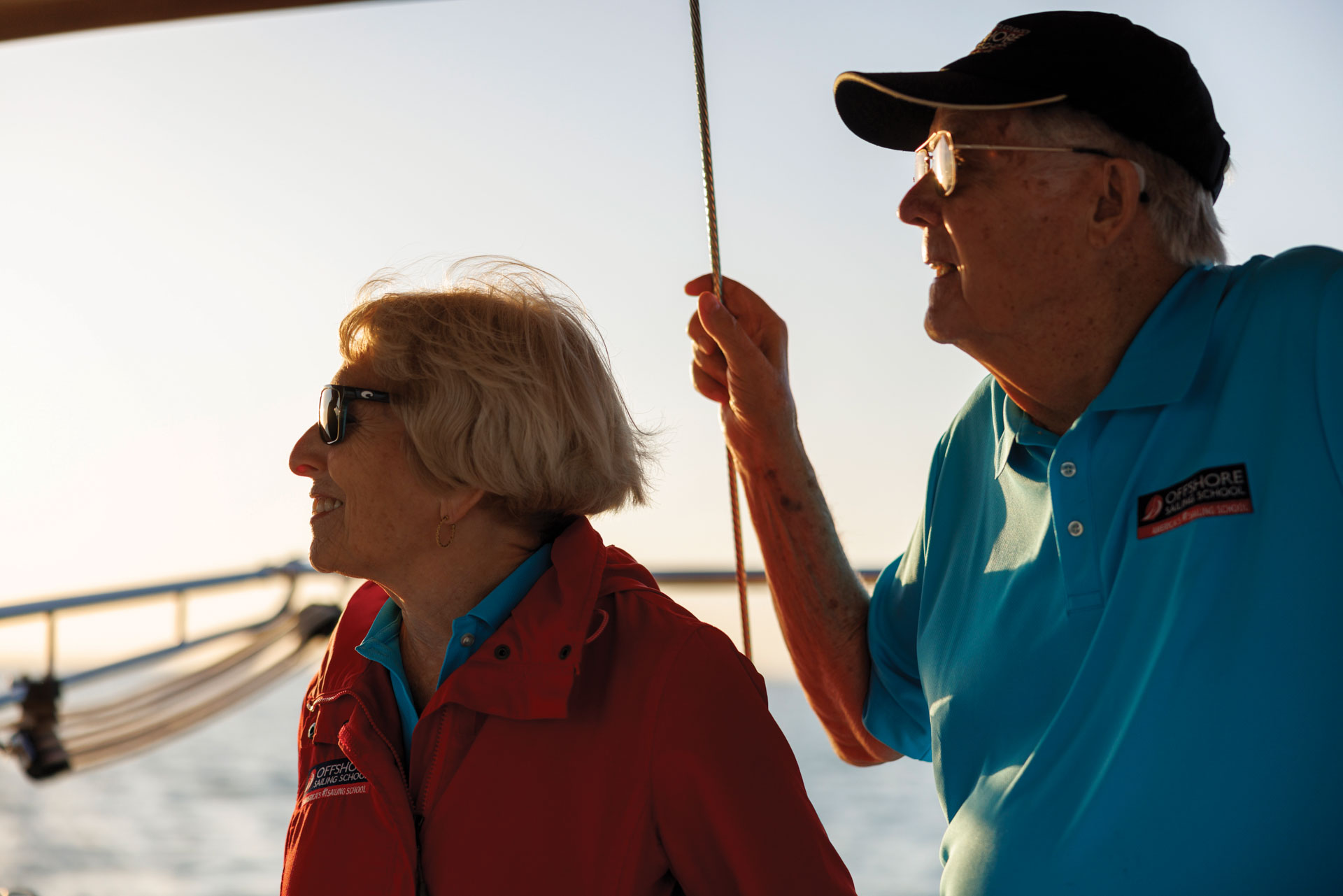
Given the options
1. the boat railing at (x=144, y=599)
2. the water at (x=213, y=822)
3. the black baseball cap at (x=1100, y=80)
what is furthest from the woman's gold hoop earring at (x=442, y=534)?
the water at (x=213, y=822)

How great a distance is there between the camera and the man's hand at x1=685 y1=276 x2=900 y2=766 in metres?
1.73

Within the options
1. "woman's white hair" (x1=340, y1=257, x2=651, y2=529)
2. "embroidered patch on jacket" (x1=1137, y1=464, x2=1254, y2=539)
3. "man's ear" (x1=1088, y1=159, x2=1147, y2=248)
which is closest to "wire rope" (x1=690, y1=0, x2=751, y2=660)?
"woman's white hair" (x1=340, y1=257, x2=651, y2=529)

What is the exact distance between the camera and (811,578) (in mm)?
1764

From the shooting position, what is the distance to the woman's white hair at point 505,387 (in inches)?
63.8

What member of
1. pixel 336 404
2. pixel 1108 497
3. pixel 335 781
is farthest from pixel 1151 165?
pixel 335 781

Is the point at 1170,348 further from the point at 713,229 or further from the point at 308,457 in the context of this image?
the point at 308,457

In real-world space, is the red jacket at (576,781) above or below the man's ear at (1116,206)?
below

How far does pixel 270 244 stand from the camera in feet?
23.9

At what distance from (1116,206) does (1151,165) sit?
77mm

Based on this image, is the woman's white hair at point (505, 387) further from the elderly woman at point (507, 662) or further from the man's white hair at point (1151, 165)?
the man's white hair at point (1151, 165)

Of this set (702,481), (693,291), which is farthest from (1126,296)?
(702,481)

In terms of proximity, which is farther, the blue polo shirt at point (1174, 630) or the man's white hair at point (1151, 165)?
the man's white hair at point (1151, 165)

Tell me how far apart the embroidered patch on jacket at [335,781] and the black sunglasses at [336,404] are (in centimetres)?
45

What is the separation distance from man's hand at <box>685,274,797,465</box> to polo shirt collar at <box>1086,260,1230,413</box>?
1.72ft
